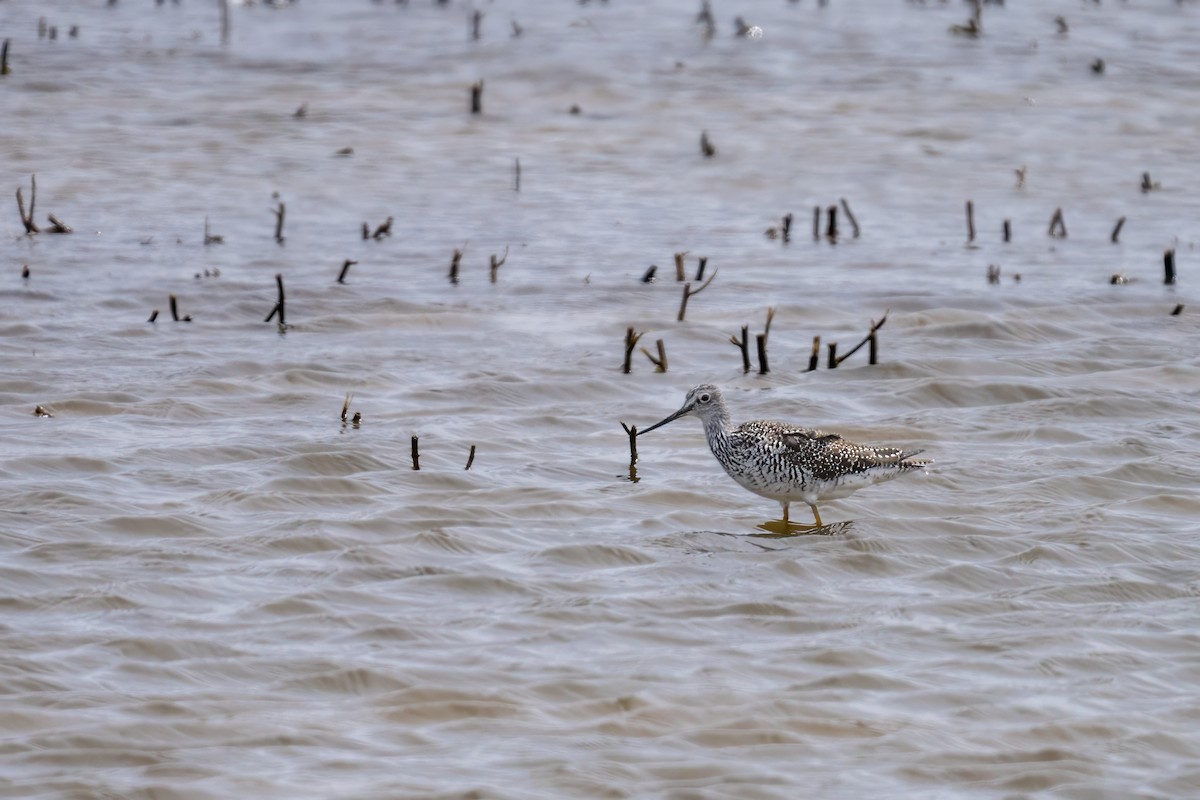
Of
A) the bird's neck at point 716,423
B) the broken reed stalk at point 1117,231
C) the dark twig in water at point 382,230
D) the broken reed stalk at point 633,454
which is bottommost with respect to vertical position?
the broken reed stalk at point 633,454

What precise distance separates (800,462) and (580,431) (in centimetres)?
→ 223

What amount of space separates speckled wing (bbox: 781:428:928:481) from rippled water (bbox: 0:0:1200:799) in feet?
1.06

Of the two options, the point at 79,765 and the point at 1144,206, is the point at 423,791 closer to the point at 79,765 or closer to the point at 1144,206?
the point at 79,765

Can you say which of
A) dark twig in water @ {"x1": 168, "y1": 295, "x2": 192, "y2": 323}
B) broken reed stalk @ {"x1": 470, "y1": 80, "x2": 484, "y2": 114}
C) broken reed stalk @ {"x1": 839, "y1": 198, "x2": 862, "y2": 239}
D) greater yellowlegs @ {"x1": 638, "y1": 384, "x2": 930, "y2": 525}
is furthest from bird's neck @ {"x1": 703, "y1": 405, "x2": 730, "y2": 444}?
broken reed stalk @ {"x1": 470, "y1": 80, "x2": 484, "y2": 114}

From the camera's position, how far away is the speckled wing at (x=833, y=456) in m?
9.61

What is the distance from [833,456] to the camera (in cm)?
964

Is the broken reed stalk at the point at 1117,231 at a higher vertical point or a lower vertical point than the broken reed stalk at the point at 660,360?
higher

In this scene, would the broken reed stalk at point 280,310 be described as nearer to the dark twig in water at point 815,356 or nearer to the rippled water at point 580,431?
the rippled water at point 580,431

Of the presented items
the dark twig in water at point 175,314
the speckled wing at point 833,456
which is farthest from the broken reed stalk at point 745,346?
the dark twig in water at point 175,314

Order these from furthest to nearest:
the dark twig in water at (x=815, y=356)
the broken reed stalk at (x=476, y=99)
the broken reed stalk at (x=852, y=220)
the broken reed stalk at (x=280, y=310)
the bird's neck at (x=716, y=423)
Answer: the broken reed stalk at (x=476, y=99) → the broken reed stalk at (x=852, y=220) → the broken reed stalk at (x=280, y=310) → the dark twig in water at (x=815, y=356) → the bird's neck at (x=716, y=423)

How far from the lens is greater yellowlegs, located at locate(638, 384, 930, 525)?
9.60m

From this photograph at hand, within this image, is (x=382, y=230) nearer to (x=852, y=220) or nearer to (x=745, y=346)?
(x=852, y=220)

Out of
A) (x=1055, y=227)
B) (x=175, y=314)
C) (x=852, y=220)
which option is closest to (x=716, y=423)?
(x=175, y=314)

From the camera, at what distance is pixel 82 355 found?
41.2 feet
